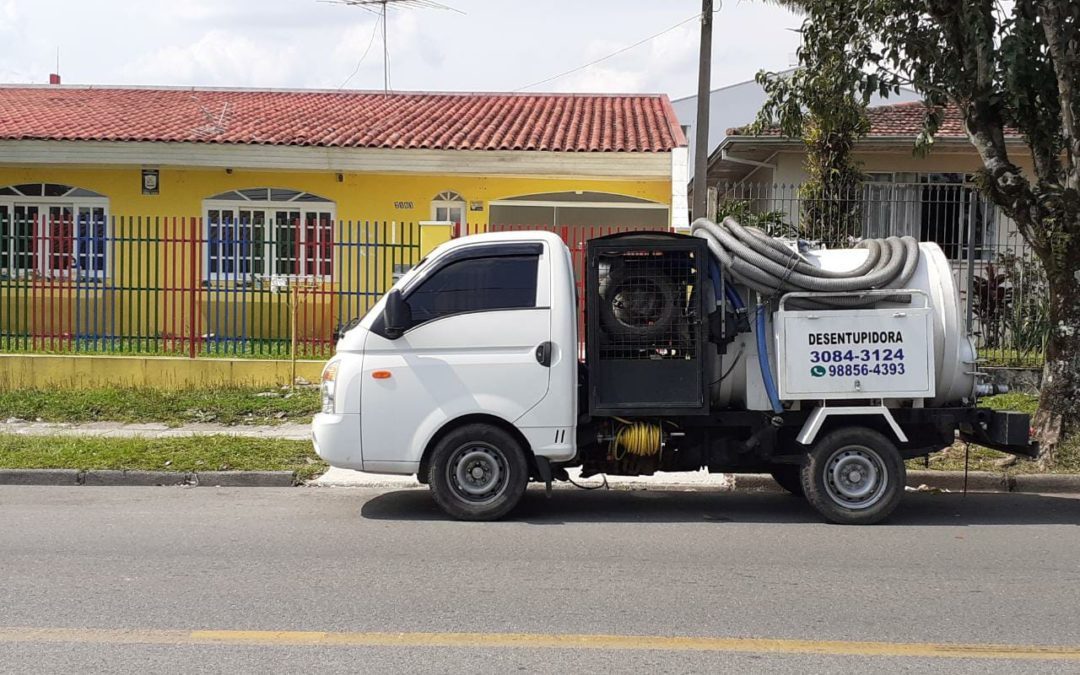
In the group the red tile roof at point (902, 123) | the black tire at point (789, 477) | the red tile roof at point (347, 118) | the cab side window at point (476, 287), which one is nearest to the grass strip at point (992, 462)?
the black tire at point (789, 477)

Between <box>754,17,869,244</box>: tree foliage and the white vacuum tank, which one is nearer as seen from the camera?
the white vacuum tank

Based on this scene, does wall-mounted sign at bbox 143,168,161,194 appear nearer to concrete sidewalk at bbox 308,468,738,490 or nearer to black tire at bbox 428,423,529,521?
concrete sidewalk at bbox 308,468,738,490

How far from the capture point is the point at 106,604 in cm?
589

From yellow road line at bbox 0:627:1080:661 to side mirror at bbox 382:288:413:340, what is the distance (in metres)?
2.97

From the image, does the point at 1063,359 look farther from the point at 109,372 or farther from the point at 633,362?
the point at 109,372

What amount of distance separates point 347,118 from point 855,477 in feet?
47.8

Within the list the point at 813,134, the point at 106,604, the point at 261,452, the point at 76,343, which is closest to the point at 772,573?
the point at 106,604

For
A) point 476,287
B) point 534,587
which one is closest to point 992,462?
point 476,287

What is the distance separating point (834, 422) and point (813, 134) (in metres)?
10.3

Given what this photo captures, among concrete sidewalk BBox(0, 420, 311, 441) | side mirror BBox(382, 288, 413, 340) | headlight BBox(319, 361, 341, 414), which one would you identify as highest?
side mirror BBox(382, 288, 413, 340)

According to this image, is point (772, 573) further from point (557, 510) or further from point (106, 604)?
point (106, 604)

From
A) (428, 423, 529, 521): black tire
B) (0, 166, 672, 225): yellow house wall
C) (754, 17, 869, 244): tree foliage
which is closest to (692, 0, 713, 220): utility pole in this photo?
(754, 17, 869, 244): tree foliage

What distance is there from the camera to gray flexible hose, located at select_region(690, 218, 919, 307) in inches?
317

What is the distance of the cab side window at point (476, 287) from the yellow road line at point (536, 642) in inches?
124
